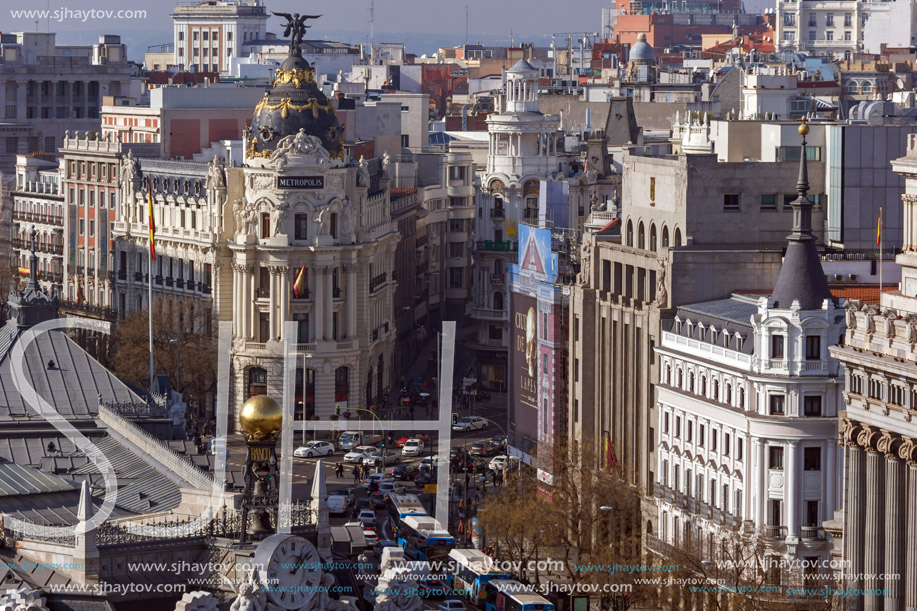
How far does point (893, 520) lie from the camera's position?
94.4 m

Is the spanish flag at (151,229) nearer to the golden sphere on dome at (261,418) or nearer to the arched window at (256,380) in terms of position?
the arched window at (256,380)

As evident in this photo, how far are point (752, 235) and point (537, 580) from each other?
22175 mm

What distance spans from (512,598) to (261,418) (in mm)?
62520

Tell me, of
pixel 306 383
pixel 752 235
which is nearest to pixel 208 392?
pixel 306 383

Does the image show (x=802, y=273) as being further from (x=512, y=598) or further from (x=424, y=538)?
(x=424, y=538)

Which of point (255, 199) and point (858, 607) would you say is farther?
point (255, 199)

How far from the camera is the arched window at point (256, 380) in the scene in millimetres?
182625

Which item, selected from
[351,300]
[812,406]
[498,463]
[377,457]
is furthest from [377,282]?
[812,406]

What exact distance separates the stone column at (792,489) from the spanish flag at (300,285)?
69.9 meters

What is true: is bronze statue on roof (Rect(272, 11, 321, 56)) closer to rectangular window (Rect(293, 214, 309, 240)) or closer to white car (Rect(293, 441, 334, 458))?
rectangular window (Rect(293, 214, 309, 240))

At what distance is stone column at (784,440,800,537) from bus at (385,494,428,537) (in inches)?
1107

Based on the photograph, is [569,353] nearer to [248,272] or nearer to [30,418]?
[248,272]

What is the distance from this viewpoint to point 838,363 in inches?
4528

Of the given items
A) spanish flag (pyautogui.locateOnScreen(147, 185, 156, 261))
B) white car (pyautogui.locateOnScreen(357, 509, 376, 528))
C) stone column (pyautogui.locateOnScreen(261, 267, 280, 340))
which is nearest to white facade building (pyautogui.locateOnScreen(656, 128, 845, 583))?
white car (pyautogui.locateOnScreen(357, 509, 376, 528))
